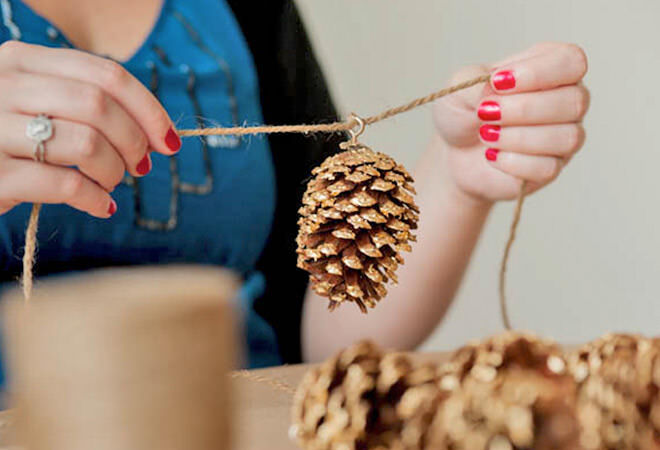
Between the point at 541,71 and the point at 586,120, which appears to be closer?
the point at 541,71

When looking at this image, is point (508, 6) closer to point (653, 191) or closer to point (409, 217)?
point (653, 191)

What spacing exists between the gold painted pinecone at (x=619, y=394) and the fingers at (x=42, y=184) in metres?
0.23

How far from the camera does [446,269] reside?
0.56 metres

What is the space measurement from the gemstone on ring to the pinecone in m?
0.21

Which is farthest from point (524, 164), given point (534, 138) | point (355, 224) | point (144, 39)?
point (144, 39)

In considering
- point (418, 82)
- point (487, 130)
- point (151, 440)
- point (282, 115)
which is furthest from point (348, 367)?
point (418, 82)

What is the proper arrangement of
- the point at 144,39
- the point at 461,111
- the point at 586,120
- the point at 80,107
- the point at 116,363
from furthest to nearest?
the point at 586,120 → the point at 144,39 → the point at 461,111 → the point at 80,107 → the point at 116,363

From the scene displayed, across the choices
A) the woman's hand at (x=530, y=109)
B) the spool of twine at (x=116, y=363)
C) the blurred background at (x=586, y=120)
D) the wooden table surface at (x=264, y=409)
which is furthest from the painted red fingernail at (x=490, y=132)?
the blurred background at (x=586, y=120)

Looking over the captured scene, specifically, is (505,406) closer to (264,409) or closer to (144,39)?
(264,409)

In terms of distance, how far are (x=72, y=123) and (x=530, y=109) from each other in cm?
24

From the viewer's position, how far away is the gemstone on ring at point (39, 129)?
31 centimetres

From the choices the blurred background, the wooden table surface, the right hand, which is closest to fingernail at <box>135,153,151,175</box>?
the right hand

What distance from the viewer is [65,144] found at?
31cm

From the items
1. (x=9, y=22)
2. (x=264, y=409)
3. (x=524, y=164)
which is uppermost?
(x=9, y=22)
